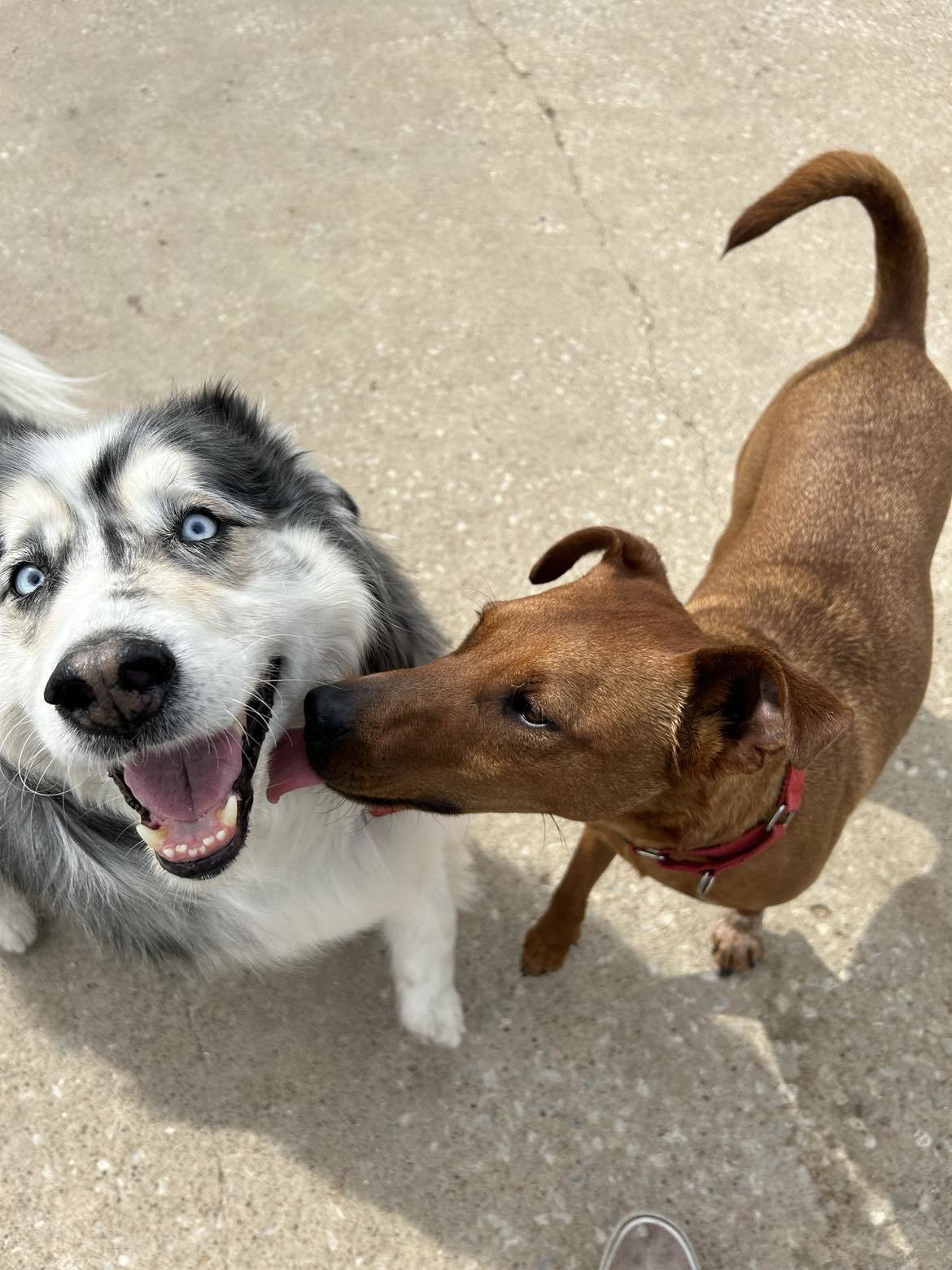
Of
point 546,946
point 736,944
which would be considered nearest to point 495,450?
point 546,946

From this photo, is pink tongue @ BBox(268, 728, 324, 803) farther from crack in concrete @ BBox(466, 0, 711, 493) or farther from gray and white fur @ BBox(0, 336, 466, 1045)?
crack in concrete @ BBox(466, 0, 711, 493)

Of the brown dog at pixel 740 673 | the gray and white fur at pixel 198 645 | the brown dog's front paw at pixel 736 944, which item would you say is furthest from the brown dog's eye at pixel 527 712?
the brown dog's front paw at pixel 736 944

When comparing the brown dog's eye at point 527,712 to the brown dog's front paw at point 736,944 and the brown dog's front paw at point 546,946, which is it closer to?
the brown dog's front paw at point 546,946

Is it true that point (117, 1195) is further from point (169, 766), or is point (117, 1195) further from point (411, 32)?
point (411, 32)

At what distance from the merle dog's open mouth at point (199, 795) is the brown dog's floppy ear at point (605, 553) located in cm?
63

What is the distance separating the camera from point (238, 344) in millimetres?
3709

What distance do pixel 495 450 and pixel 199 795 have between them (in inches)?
79.9

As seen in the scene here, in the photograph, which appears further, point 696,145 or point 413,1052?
point 696,145

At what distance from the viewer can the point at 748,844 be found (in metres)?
1.93

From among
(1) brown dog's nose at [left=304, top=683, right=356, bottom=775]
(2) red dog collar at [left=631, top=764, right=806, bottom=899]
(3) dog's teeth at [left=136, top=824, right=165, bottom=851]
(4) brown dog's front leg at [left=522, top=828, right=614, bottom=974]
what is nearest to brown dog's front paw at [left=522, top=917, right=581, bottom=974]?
(4) brown dog's front leg at [left=522, top=828, right=614, bottom=974]

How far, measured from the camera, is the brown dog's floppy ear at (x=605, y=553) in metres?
1.96

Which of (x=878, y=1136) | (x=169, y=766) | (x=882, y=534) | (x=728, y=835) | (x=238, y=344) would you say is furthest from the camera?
(x=238, y=344)

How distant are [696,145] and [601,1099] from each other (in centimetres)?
374

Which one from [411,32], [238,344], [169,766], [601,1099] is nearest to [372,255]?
[238,344]
